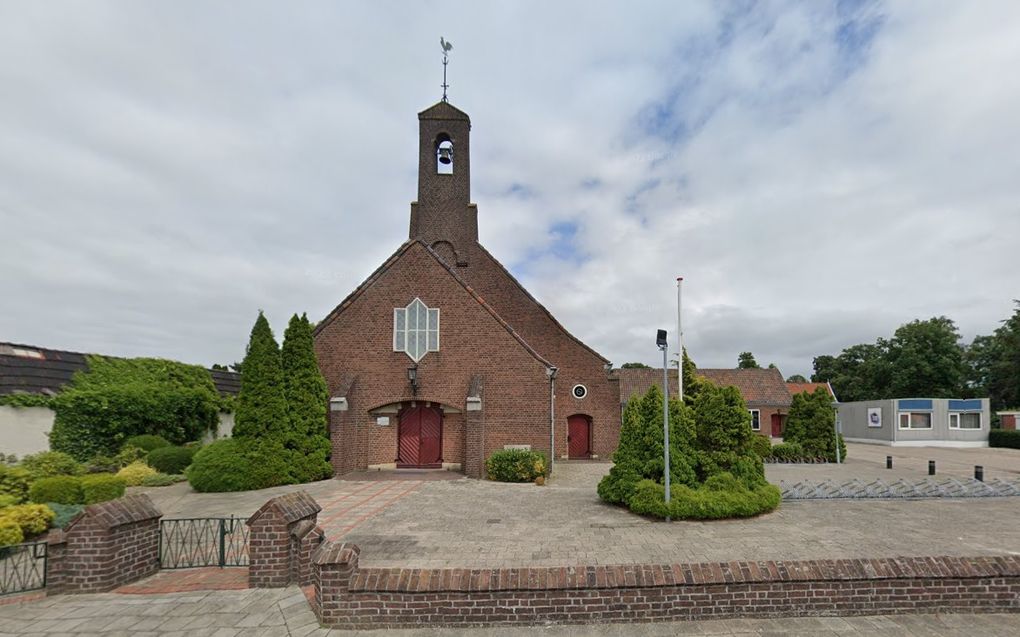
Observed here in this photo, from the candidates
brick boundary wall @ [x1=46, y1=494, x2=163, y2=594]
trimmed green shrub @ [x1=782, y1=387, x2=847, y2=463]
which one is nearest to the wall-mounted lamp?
brick boundary wall @ [x1=46, y1=494, x2=163, y2=594]

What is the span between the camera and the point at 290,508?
727 centimetres

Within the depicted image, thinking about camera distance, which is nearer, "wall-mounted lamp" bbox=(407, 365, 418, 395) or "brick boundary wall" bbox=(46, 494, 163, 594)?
"brick boundary wall" bbox=(46, 494, 163, 594)

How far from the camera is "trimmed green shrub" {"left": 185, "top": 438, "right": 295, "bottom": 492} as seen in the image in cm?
1436

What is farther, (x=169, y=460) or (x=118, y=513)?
(x=169, y=460)

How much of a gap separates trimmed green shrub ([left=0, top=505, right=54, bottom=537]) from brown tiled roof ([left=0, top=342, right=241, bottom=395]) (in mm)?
8891

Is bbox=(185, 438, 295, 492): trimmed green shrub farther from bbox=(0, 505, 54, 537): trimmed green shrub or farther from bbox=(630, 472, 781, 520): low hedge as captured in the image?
bbox=(630, 472, 781, 520): low hedge

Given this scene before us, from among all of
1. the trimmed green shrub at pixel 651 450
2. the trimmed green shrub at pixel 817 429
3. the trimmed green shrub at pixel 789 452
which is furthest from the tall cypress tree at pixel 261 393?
the trimmed green shrub at pixel 817 429

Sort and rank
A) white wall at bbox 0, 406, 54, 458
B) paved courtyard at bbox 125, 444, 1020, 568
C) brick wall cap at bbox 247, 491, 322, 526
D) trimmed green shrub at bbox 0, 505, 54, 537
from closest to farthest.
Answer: brick wall cap at bbox 247, 491, 322, 526, paved courtyard at bbox 125, 444, 1020, 568, trimmed green shrub at bbox 0, 505, 54, 537, white wall at bbox 0, 406, 54, 458

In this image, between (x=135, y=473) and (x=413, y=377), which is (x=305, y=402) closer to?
(x=413, y=377)

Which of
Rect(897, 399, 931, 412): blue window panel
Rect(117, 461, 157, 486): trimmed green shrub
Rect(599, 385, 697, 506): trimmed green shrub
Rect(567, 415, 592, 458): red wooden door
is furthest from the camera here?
Rect(897, 399, 931, 412): blue window panel

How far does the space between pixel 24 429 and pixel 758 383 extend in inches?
1818

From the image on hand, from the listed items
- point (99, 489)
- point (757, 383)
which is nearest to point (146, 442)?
point (99, 489)

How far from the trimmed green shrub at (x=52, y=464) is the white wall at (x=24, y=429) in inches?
28.6

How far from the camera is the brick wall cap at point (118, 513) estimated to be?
6.86m
